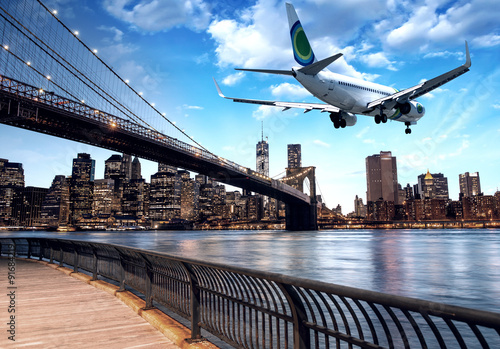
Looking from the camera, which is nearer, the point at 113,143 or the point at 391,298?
the point at 391,298


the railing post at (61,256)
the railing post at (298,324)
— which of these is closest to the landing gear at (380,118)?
the railing post at (61,256)

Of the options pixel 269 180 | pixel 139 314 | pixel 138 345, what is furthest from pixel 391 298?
pixel 269 180

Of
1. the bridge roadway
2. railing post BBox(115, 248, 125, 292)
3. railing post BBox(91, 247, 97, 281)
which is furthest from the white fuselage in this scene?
the bridge roadway

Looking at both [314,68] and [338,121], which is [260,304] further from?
[338,121]

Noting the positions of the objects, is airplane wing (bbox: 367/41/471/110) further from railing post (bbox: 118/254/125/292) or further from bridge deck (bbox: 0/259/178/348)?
bridge deck (bbox: 0/259/178/348)

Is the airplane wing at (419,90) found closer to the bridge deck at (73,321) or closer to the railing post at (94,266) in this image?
the railing post at (94,266)

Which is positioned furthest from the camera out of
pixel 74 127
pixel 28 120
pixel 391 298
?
pixel 74 127

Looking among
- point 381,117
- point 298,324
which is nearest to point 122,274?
point 298,324

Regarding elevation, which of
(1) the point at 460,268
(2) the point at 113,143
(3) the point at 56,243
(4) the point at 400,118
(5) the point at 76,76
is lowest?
(1) the point at 460,268

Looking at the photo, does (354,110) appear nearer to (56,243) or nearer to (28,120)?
(56,243)
